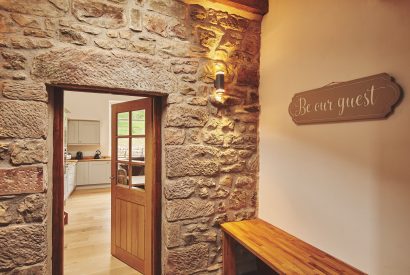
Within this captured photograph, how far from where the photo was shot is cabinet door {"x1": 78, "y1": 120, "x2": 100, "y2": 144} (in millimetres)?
6715

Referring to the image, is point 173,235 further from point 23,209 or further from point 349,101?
point 349,101

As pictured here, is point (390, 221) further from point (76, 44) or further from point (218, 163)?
point (76, 44)

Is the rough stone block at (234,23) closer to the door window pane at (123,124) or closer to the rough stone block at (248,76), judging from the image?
the rough stone block at (248,76)

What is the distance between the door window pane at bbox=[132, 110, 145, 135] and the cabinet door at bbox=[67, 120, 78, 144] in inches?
195

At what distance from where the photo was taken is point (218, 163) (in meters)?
2.14

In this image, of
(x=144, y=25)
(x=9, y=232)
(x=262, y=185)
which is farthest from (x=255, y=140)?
(x=9, y=232)

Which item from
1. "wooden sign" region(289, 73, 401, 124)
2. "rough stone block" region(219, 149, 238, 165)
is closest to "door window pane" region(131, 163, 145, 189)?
"rough stone block" region(219, 149, 238, 165)

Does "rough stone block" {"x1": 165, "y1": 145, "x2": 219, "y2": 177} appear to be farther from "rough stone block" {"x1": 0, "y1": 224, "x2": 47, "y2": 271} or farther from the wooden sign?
"rough stone block" {"x1": 0, "y1": 224, "x2": 47, "y2": 271}

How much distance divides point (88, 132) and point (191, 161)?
5.83 m

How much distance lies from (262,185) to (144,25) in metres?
1.79

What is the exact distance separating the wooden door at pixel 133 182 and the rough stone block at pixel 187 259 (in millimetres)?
384

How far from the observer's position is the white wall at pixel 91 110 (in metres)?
6.65

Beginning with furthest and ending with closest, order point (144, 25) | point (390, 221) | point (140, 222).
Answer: point (140, 222), point (144, 25), point (390, 221)

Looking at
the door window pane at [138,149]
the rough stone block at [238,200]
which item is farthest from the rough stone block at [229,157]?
the door window pane at [138,149]
